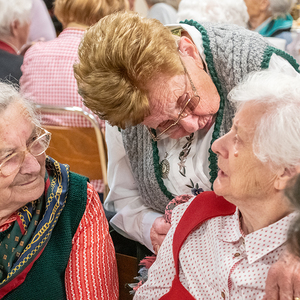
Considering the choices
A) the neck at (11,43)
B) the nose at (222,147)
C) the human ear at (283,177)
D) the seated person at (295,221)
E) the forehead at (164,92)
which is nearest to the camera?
the seated person at (295,221)

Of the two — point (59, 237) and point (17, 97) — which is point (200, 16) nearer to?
point (17, 97)

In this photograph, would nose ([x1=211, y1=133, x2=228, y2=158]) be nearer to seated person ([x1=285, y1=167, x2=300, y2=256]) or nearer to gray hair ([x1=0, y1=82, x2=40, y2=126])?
seated person ([x1=285, y1=167, x2=300, y2=256])

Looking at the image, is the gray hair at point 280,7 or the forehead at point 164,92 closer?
the forehead at point 164,92

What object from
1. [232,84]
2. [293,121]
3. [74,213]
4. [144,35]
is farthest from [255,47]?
[74,213]

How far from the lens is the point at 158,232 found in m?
1.53

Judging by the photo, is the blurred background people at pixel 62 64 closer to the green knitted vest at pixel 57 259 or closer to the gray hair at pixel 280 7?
the green knitted vest at pixel 57 259

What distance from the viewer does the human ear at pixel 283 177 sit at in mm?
942

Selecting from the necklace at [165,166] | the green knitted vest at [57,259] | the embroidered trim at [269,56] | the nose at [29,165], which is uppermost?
the embroidered trim at [269,56]

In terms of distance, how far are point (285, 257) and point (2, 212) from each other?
35.8 inches

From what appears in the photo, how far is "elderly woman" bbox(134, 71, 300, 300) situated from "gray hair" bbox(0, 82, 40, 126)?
2.14ft

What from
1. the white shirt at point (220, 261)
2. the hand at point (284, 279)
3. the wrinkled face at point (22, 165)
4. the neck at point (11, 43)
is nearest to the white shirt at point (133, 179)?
the white shirt at point (220, 261)

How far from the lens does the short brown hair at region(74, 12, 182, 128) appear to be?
1240mm

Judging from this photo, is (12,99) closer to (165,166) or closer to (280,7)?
(165,166)

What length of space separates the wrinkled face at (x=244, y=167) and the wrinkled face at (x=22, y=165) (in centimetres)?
61
